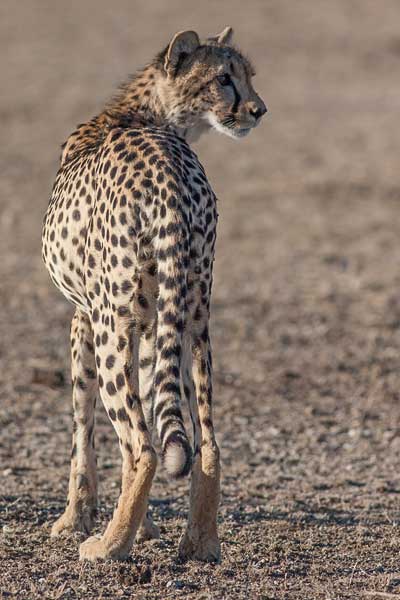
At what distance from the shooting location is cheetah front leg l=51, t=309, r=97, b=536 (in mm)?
4398

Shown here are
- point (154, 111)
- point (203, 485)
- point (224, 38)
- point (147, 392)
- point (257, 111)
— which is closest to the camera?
point (203, 485)

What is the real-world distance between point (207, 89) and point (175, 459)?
1.70 meters

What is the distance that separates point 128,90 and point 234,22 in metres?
18.0

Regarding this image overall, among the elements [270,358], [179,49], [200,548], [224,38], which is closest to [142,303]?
[200,548]

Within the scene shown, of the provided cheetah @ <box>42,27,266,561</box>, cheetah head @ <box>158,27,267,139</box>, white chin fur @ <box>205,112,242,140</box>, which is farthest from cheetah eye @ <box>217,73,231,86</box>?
cheetah @ <box>42,27,266,561</box>

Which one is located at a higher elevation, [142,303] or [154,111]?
[154,111]

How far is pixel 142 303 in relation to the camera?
388 centimetres

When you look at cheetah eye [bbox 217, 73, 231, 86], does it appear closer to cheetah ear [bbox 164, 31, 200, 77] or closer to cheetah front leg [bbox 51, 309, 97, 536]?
cheetah ear [bbox 164, 31, 200, 77]

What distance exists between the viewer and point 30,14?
2305 centimetres

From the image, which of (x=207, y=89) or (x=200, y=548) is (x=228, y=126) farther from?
(x=200, y=548)

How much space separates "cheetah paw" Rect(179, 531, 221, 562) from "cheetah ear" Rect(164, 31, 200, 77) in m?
1.84

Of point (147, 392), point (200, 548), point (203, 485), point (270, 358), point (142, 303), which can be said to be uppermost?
point (142, 303)

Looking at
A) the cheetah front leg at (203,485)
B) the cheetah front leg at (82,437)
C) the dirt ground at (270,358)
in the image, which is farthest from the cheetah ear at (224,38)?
the dirt ground at (270,358)

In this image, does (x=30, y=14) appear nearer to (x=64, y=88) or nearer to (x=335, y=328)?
(x=64, y=88)
